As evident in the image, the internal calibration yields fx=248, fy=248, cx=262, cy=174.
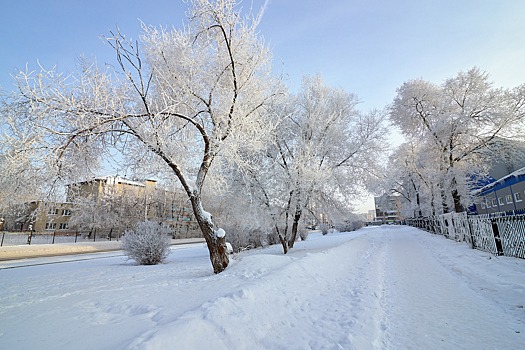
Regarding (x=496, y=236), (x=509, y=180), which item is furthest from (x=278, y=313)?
(x=509, y=180)

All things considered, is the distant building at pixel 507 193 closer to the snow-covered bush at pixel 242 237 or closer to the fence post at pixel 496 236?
the fence post at pixel 496 236

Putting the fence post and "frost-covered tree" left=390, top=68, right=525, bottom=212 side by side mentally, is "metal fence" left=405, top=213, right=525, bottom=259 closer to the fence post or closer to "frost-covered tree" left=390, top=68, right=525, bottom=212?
the fence post

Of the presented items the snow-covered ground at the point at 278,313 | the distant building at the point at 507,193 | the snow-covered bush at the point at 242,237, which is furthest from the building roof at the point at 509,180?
the snow-covered ground at the point at 278,313

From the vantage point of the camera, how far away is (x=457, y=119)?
19.0m

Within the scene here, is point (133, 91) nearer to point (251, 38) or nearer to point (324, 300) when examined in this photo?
point (251, 38)

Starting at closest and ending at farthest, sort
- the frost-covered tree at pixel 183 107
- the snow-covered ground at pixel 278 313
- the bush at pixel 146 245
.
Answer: the snow-covered ground at pixel 278 313 → the frost-covered tree at pixel 183 107 → the bush at pixel 146 245

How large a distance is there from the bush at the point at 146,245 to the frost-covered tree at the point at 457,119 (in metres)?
20.9

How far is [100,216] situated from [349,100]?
3619cm

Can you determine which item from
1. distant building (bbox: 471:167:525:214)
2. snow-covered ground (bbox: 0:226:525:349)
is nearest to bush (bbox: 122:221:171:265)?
snow-covered ground (bbox: 0:226:525:349)

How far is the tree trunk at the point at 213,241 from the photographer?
296 inches

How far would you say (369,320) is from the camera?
12.5 ft

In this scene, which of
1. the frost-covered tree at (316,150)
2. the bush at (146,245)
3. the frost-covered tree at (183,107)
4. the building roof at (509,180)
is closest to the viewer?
the frost-covered tree at (183,107)

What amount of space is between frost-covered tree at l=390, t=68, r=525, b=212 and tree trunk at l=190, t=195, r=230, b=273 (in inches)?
767

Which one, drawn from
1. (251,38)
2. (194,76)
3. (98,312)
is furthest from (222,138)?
(98,312)
